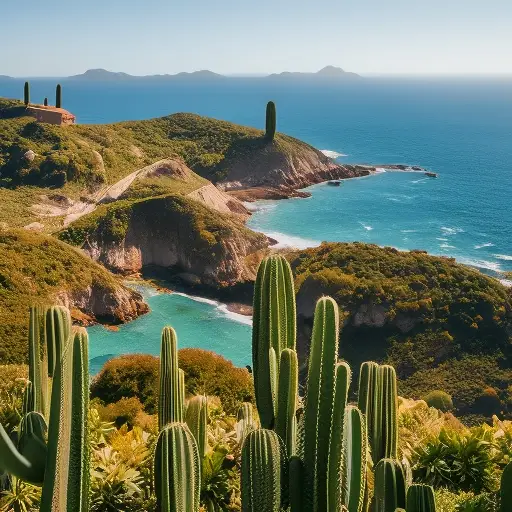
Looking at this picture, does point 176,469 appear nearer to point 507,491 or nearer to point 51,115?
point 507,491

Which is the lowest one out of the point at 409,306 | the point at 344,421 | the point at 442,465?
the point at 409,306

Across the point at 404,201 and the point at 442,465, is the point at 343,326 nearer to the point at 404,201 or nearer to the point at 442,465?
the point at 442,465

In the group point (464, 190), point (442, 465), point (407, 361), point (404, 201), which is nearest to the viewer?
point (442, 465)

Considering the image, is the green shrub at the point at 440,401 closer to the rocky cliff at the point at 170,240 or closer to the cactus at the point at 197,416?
the cactus at the point at 197,416

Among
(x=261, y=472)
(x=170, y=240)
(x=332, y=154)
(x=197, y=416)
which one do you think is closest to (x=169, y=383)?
(x=197, y=416)

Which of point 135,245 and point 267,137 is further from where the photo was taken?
point 267,137

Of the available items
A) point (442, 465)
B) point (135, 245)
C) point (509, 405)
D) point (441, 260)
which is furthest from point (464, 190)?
point (442, 465)

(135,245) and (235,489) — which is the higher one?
(235,489)
